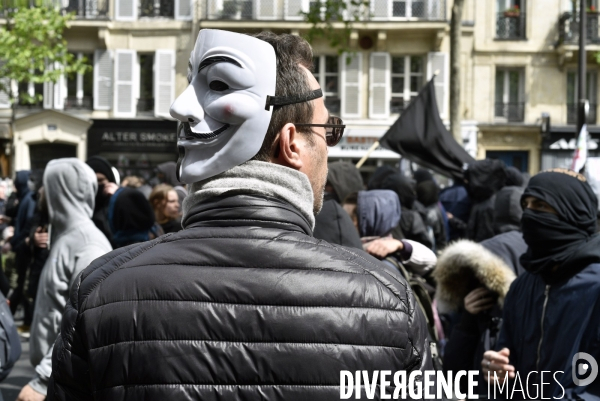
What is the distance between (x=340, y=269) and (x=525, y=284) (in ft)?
6.88

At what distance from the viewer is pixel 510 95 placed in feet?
99.8

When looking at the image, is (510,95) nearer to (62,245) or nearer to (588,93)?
(588,93)

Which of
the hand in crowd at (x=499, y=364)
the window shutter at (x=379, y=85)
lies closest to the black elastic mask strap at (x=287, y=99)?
the hand in crowd at (x=499, y=364)

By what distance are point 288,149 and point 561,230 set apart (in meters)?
1.98

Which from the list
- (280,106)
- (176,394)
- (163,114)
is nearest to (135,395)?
(176,394)

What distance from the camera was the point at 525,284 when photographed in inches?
141

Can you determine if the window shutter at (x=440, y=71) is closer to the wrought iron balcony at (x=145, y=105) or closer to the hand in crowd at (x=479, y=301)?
the wrought iron balcony at (x=145, y=105)

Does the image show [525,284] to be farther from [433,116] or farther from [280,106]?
[433,116]

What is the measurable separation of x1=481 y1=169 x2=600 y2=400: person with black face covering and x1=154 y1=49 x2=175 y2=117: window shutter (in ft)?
89.3

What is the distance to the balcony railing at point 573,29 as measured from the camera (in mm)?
29703

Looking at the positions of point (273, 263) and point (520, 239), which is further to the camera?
point (520, 239)

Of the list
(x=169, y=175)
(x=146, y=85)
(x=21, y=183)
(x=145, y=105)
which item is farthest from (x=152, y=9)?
(x=169, y=175)

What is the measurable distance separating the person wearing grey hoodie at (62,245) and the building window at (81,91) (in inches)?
1046

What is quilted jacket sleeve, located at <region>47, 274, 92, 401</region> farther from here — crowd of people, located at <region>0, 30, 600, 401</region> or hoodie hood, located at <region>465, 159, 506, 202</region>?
hoodie hood, located at <region>465, 159, 506, 202</region>
